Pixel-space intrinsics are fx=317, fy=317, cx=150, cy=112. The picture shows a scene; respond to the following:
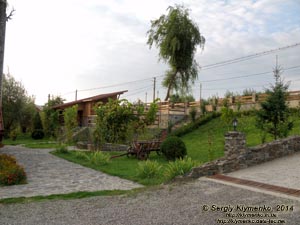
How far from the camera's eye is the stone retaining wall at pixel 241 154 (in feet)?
26.5

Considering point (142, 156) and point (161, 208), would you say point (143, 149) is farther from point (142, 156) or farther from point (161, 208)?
point (161, 208)

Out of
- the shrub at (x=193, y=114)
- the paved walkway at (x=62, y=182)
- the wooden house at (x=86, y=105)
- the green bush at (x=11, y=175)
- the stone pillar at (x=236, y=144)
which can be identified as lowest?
the paved walkway at (x=62, y=182)

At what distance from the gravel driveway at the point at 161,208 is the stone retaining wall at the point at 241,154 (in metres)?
1.14

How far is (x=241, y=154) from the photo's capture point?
8664mm

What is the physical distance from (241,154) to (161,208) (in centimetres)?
379

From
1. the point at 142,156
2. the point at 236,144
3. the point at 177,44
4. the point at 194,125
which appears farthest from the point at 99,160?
the point at 177,44

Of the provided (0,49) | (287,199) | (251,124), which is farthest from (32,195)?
(251,124)

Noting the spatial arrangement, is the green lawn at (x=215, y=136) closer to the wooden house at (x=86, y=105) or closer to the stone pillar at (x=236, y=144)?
the stone pillar at (x=236, y=144)

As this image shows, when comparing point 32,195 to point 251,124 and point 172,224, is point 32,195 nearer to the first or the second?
point 172,224

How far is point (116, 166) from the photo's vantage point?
38.9ft

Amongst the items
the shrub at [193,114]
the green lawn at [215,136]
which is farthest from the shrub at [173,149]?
the shrub at [193,114]

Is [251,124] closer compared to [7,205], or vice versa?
[7,205]

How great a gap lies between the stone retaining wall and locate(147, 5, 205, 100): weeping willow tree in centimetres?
2179

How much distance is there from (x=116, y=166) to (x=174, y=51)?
2077 cm
